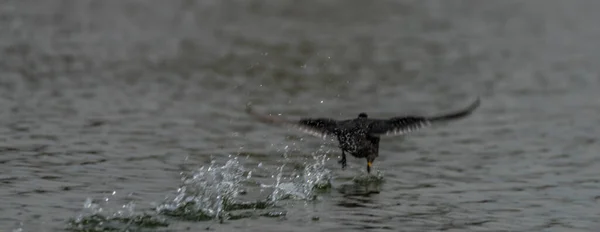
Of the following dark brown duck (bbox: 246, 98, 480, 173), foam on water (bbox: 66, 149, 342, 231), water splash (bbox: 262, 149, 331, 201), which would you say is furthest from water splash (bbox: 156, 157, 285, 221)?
dark brown duck (bbox: 246, 98, 480, 173)

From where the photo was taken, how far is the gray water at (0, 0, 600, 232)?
31.8 ft

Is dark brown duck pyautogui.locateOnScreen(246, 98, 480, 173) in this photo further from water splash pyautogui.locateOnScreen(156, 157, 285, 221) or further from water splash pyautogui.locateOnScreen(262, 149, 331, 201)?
water splash pyautogui.locateOnScreen(156, 157, 285, 221)

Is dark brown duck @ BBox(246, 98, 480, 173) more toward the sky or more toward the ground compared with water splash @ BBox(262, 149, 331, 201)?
more toward the sky

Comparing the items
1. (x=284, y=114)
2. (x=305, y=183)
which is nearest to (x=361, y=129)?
(x=305, y=183)

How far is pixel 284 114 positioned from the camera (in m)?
14.6

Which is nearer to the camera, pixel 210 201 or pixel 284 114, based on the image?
pixel 210 201

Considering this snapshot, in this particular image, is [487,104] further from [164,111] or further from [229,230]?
[229,230]

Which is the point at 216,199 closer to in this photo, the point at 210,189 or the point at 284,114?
the point at 210,189

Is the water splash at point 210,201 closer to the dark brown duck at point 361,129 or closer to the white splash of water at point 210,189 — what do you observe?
the white splash of water at point 210,189

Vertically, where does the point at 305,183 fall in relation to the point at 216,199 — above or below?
above

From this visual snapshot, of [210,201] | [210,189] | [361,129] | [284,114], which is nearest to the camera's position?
[210,201]

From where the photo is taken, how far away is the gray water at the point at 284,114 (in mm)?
9680

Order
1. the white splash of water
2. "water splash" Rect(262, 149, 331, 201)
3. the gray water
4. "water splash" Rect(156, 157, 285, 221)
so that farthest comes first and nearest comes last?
"water splash" Rect(262, 149, 331, 201)
the gray water
the white splash of water
"water splash" Rect(156, 157, 285, 221)

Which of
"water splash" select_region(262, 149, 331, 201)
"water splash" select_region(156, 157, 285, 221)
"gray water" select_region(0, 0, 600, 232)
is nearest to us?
"water splash" select_region(156, 157, 285, 221)
